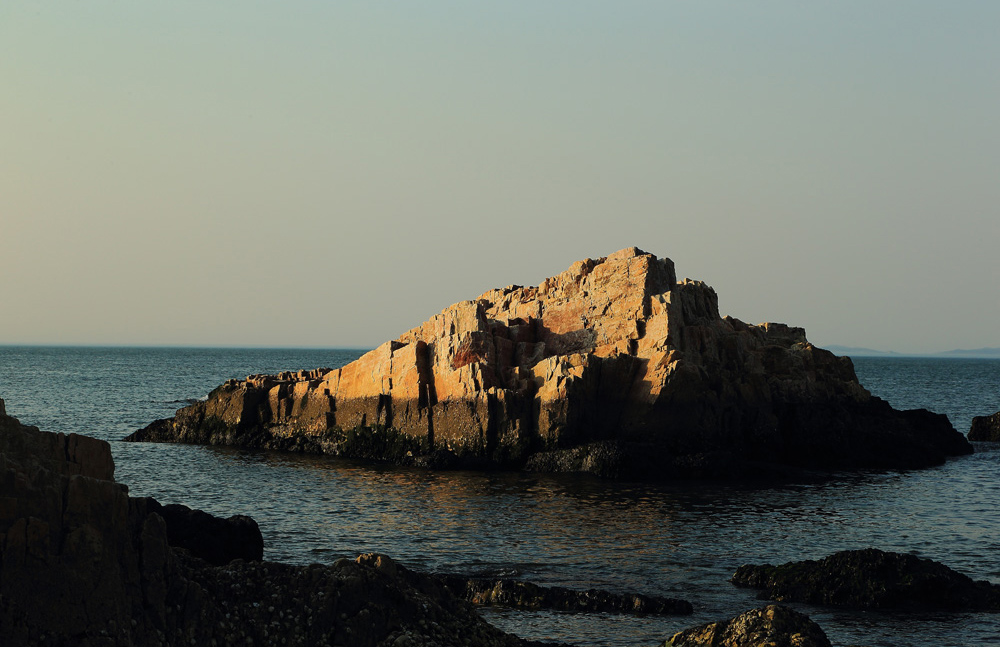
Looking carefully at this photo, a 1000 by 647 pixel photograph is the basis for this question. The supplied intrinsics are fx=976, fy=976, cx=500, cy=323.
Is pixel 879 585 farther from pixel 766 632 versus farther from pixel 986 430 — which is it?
pixel 986 430

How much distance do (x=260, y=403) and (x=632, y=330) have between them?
20.3 m

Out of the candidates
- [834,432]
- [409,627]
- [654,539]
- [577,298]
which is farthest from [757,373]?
[409,627]

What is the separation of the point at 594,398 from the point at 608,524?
13.4m

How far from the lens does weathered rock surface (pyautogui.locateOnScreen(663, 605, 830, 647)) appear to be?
13.6 m

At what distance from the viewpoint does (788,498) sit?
35.1 metres

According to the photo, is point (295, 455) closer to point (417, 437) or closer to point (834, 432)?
point (417, 437)

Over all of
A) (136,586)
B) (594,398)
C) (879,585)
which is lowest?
(879,585)

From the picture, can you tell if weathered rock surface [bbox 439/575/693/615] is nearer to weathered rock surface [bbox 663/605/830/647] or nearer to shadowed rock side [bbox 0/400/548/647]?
shadowed rock side [bbox 0/400/548/647]

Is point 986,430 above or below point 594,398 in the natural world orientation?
below

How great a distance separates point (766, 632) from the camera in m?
13.8

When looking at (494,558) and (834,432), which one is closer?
(494,558)

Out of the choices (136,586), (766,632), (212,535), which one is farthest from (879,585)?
(136,586)

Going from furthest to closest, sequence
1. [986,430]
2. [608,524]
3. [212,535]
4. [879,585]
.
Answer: [986,430] < [608,524] < [879,585] < [212,535]

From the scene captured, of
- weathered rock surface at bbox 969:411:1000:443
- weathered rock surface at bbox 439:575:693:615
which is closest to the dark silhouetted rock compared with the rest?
weathered rock surface at bbox 439:575:693:615
